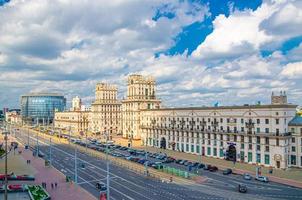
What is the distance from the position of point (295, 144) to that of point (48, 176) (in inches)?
2538

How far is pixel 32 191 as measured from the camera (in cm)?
6738

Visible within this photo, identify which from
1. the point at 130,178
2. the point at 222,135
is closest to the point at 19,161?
the point at 130,178

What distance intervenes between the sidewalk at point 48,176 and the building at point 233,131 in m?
48.7

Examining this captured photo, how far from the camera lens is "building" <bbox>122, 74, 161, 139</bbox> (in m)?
167

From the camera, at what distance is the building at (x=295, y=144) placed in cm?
9138

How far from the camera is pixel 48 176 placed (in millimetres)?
87875

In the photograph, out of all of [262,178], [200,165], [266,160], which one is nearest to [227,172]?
[262,178]

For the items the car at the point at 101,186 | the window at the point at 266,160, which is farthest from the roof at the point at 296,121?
the car at the point at 101,186

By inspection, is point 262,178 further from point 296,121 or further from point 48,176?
point 48,176

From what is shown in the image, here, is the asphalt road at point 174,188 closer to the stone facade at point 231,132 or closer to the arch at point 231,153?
the stone facade at point 231,132

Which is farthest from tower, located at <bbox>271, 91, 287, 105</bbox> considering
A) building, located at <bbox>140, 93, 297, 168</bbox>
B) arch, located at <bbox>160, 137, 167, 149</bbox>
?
arch, located at <bbox>160, 137, 167, 149</bbox>

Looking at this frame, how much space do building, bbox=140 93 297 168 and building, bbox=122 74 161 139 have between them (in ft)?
80.5

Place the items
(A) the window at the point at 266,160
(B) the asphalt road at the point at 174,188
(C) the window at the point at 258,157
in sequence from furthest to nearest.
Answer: (C) the window at the point at 258,157, (A) the window at the point at 266,160, (B) the asphalt road at the point at 174,188

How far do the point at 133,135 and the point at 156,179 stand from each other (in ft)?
296
